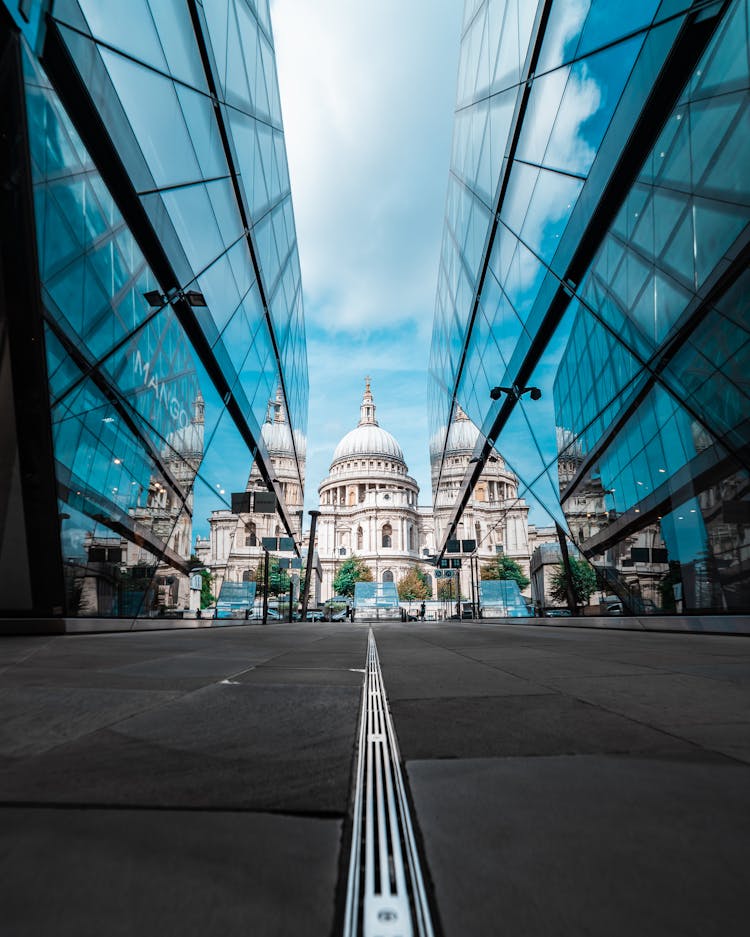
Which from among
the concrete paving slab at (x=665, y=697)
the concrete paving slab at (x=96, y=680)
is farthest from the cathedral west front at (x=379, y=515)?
the concrete paving slab at (x=665, y=697)

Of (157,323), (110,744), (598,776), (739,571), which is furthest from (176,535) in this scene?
(598,776)

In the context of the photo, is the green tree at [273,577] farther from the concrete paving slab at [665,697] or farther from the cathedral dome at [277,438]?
the concrete paving slab at [665,697]

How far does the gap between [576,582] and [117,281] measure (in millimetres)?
12339

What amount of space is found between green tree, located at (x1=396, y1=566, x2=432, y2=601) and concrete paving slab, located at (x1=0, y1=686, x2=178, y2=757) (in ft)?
298

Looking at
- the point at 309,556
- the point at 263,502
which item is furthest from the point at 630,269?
the point at 309,556

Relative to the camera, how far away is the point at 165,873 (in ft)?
3.03

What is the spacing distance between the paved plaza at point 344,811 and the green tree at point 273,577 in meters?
24.6

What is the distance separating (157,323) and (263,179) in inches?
364

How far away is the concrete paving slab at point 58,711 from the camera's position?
1942mm

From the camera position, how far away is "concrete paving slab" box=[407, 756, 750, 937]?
80 centimetres

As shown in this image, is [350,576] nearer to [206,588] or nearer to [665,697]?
[206,588]

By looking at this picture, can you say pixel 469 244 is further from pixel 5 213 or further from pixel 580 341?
pixel 5 213

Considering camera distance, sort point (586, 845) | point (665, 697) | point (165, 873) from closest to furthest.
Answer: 1. point (165, 873)
2. point (586, 845)
3. point (665, 697)

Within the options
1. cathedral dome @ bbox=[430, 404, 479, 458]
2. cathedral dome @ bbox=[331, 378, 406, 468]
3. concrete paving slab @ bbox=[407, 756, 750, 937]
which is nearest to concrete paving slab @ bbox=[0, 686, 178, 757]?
concrete paving slab @ bbox=[407, 756, 750, 937]
